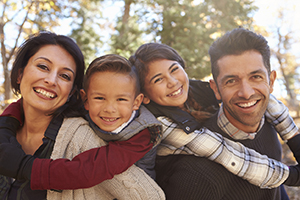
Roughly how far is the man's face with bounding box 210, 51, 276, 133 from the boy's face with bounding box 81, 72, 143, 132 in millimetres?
950

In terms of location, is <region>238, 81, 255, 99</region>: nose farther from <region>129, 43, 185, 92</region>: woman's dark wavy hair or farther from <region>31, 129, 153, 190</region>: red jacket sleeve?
<region>31, 129, 153, 190</region>: red jacket sleeve

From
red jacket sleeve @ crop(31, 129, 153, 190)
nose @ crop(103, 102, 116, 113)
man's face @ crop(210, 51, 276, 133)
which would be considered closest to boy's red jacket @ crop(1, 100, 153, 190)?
red jacket sleeve @ crop(31, 129, 153, 190)

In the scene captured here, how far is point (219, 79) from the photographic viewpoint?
2148mm

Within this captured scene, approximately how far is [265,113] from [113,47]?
6.68 meters

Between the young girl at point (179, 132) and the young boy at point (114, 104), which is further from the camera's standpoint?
the young girl at point (179, 132)

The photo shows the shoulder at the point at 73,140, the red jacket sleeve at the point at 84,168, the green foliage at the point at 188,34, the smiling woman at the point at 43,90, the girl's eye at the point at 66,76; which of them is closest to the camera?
the red jacket sleeve at the point at 84,168

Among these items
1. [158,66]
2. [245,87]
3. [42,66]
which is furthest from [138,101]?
[245,87]

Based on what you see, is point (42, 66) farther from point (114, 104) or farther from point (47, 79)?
point (114, 104)

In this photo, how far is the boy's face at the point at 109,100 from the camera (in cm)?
176

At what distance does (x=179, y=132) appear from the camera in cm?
192

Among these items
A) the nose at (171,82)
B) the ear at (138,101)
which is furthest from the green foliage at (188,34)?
the ear at (138,101)

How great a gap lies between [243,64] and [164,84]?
2.44 feet

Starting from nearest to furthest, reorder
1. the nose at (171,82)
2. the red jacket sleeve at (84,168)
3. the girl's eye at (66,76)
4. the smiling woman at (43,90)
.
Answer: the red jacket sleeve at (84,168) < the smiling woman at (43,90) < the girl's eye at (66,76) < the nose at (171,82)

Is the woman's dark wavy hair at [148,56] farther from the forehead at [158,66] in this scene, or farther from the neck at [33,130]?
the neck at [33,130]
